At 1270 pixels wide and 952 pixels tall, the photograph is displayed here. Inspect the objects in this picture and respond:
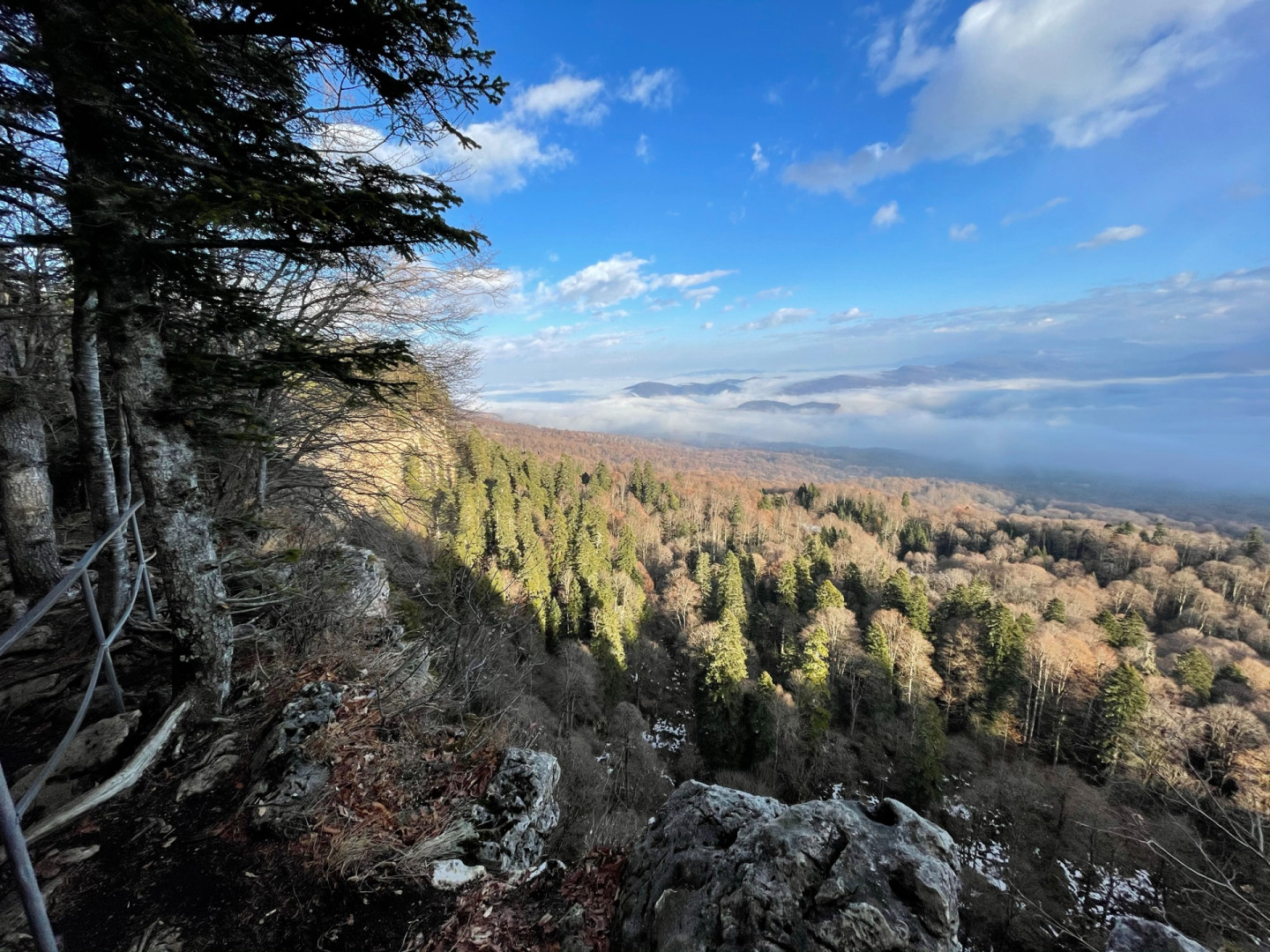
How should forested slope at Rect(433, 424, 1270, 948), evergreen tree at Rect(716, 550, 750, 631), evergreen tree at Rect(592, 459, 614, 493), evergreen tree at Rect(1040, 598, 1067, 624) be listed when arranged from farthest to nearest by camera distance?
evergreen tree at Rect(592, 459, 614, 493), evergreen tree at Rect(716, 550, 750, 631), evergreen tree at Rect(1040, 598, 1067, 624), forested slope at Rect(433, 424, 1270, 948)

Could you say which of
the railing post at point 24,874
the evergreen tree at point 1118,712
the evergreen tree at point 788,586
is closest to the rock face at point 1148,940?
the railing post at point 24,874

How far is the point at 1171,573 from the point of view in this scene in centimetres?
4422

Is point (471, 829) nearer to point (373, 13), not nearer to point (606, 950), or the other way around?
point (606, 950)

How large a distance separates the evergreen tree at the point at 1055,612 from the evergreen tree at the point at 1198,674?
7.49 m

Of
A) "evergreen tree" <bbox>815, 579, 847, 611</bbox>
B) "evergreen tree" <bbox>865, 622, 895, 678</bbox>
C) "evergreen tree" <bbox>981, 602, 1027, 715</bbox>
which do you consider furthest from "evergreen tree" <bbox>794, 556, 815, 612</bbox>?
"evergreen tree" <bbox>981, 602, 1027, 715</bbox>

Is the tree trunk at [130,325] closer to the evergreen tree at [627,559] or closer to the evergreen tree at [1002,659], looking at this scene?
the evergreen tree at [1002,659]

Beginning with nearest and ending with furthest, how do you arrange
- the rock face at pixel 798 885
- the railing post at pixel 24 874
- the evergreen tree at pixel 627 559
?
the railing post at pixel 24 874
the rock face at pixel 798 885
the evergreen tree at pixel 627 559

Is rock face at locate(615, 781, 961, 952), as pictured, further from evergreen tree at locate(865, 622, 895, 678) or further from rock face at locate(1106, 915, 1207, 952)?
evergreen tree at locate(865, 622, 895, 678)

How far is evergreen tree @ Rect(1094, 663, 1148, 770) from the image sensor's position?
21.7 meters

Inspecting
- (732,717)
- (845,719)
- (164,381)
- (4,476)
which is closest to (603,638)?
(732,717)

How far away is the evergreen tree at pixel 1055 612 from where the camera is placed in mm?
34000

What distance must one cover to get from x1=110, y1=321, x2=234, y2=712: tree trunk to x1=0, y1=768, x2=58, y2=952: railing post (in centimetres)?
241

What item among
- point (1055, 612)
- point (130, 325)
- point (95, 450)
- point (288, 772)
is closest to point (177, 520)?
point (130, 325)

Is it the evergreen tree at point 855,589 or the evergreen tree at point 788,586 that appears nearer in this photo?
the evergreen tree at point 788,586
